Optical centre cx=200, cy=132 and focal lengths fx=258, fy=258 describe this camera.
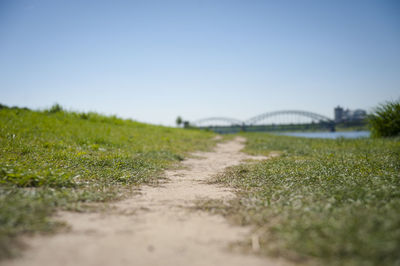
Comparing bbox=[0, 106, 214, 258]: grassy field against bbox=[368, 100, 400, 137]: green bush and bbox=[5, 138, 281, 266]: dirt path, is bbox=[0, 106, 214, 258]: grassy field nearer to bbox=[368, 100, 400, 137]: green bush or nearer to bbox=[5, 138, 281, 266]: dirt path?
bbox=[5, 138, 281, 266]: dirt path

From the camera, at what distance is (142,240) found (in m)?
3.21

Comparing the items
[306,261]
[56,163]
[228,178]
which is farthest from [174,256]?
[56,163]

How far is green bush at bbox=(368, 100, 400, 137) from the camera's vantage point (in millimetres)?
19953

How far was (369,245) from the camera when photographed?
2.72 m

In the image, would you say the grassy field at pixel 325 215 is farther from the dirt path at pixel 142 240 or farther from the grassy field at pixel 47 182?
the grassy field at pixel 47 182

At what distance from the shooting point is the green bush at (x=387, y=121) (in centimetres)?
1995

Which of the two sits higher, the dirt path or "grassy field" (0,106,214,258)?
"grassy field" (0,106,214,258)

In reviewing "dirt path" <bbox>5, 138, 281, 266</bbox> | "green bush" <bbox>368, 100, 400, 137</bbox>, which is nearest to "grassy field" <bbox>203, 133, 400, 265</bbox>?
"dirt path" <bbox>5, 138, 281, 266</bbox>

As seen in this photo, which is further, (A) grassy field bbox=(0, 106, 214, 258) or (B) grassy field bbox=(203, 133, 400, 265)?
(A) grassy field bbox=(0, 106, 214, 258)

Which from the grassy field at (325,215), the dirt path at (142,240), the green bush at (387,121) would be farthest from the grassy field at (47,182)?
the green bush at (387,121)

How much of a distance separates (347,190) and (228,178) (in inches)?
125

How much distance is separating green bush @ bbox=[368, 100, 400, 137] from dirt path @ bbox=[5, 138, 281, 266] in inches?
854

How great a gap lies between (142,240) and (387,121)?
23.4 metres

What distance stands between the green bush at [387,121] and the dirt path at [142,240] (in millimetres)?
21694
